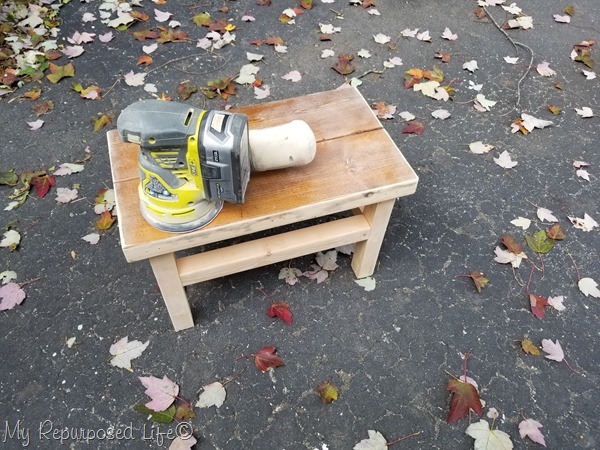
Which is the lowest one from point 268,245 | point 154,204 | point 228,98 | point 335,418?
point 335,418

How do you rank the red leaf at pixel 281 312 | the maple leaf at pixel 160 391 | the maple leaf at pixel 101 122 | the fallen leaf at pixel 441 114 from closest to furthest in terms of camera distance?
1. the maple leaf at pixel 160 391
2. the red leaf at pixel 281 312
3. the maple leaf at pixel 101 122
4. the fallen leaf at pixel 441 114

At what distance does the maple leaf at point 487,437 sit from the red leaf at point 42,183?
8.90 ft

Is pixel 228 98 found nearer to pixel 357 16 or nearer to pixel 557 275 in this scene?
pixel 357 16

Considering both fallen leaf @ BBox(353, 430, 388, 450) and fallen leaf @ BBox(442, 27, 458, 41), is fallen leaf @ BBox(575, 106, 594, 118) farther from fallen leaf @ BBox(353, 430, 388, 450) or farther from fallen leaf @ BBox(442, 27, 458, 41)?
fallen leaf @ BBox(353, 430, 388, 450)

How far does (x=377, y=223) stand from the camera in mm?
2115

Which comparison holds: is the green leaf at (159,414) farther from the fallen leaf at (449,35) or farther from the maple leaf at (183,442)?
the fallen leaf at (449,35)

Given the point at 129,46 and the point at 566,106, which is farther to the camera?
the point at 129,46

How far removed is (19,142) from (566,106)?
13.3ft

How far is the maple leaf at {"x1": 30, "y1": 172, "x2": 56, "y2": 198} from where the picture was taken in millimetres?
2770

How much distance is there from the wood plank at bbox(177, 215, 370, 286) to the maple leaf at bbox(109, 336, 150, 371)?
1.58ft

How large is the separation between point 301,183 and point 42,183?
1863 millimetres

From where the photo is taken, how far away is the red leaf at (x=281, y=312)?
2.26 meters

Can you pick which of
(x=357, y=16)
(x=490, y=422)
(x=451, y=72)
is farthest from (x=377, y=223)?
(x=357, y=16)

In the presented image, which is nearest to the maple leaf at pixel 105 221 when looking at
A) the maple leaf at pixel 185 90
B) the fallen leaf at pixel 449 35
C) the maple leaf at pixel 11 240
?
the maple leaf at pixel 11 240
